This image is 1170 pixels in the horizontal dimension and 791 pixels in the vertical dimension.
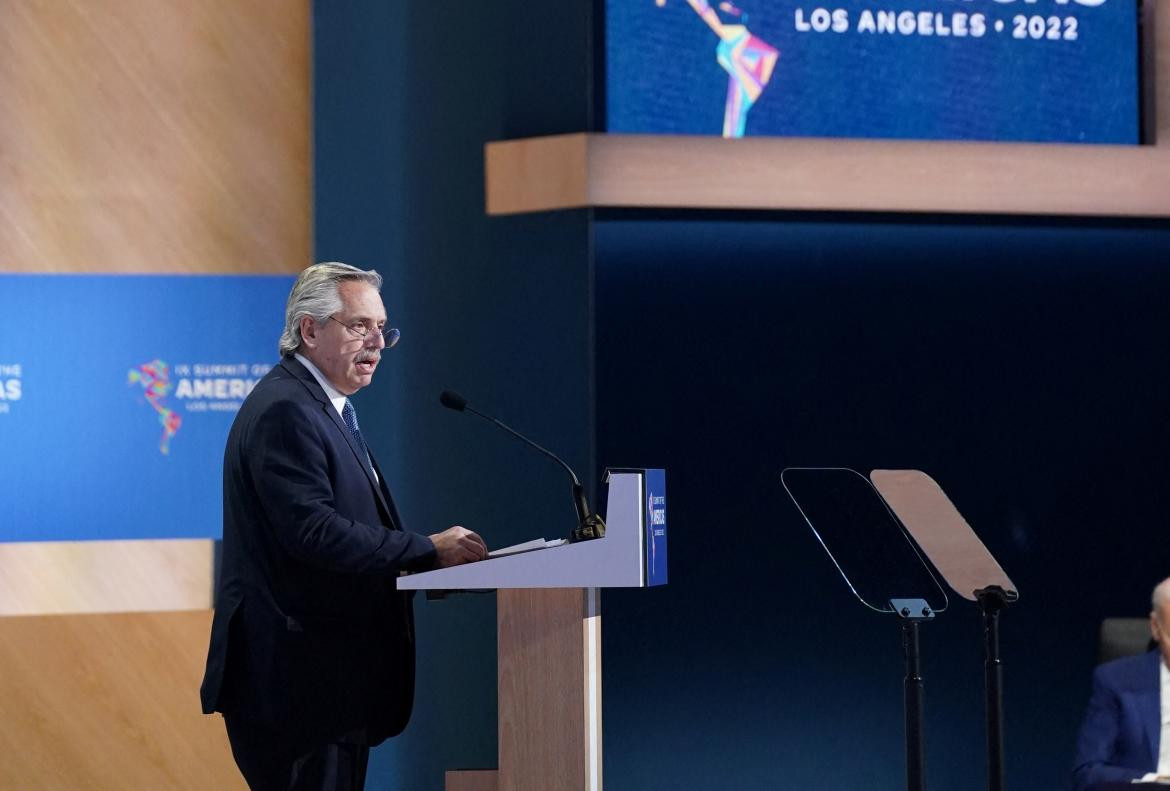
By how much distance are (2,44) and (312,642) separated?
2.93 meters

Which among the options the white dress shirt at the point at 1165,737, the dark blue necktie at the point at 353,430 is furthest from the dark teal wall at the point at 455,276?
the white dress shirt at the point at 1165,737

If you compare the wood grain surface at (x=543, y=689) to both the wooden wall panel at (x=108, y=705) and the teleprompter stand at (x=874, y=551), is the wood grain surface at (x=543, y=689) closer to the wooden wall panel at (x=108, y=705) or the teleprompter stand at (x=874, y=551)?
the teleprompter stand at (x=874, y=551)

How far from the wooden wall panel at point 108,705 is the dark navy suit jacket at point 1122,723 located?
2887 millimetres

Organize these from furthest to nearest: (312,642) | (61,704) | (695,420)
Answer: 1. (61,704)
2. (695,420)
3. (312,642)

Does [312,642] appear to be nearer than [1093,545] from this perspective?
Yes

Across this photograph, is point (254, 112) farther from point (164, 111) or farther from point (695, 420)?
point (695, 420)

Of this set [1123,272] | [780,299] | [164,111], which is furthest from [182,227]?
[1123,272]

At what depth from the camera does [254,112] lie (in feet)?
16.7

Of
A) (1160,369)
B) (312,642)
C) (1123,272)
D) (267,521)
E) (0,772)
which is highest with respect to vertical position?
(1123,272)

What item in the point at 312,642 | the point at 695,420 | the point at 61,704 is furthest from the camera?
the point at 61,704

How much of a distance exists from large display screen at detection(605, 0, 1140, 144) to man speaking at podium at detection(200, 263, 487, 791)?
1973mm

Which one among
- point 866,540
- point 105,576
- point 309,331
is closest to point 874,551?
point 866,540

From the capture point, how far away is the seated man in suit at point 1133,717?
3.37 meters

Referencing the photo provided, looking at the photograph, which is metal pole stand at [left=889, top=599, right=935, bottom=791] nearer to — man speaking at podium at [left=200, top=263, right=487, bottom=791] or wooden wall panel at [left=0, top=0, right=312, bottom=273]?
man speaking at podium at [left=200, top=263, right=487, bottom=791]
